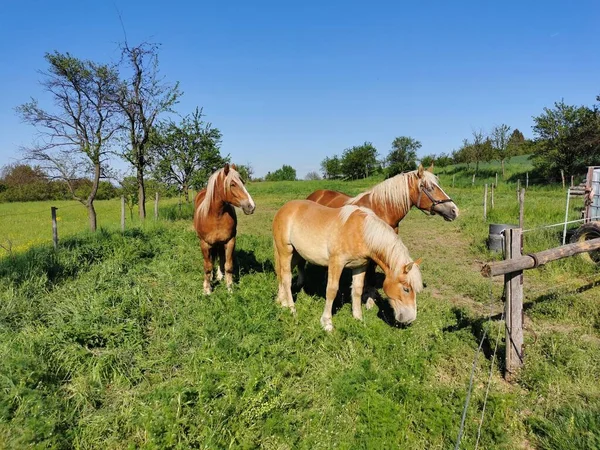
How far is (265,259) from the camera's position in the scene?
7781mm

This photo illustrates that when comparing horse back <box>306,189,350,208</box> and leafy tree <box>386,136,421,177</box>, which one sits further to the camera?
leafy tree <box>386,136,421,177</box>

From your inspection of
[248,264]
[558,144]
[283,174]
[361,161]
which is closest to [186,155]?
[248,264]

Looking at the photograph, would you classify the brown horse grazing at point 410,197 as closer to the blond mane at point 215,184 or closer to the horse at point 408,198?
the horse at point 408,198

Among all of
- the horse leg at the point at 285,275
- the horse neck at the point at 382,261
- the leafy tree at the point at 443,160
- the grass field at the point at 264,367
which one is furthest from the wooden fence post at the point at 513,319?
the leafy tree at the point at 443,160

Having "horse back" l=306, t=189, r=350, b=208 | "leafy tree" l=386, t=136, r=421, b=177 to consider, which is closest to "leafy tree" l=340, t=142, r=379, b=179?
"leafy tree" l=386, t=136, r=421, b=177

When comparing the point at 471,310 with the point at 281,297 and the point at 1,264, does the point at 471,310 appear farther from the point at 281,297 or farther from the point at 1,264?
the point at 1,264

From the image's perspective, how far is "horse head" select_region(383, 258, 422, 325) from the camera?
379cm

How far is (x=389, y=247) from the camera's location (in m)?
3.96

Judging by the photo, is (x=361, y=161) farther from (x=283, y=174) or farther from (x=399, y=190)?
(x=399, y=190)

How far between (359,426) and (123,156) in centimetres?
1487

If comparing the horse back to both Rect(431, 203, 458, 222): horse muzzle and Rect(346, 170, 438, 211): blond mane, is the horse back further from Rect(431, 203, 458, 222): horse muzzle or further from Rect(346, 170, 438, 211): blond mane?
Rect(431, 203, 458, 222): horse muzzle

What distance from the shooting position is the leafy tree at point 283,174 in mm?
85562

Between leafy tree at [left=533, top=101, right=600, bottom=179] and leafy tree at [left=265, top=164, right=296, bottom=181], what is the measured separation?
61152 millimetres

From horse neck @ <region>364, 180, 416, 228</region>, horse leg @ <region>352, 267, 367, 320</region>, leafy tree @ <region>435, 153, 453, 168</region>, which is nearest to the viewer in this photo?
horse leg @ <region>352, 267, 367, 320</region>
